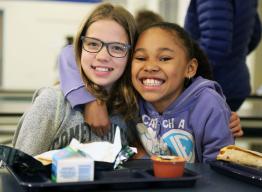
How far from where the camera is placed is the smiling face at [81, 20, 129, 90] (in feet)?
4.05

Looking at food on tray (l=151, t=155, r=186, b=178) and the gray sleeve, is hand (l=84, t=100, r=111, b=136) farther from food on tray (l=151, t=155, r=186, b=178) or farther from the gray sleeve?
food on tray (l=151, t=155, r=186, b=178)

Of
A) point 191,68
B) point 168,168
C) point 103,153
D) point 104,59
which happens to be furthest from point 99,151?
point 191,68

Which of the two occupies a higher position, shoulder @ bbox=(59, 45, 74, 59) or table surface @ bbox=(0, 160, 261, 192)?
shoulder @ bbox=(59, 45, 74, 59)

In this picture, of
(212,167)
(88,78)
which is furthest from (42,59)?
(212,167)

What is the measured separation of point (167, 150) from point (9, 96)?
3.10m

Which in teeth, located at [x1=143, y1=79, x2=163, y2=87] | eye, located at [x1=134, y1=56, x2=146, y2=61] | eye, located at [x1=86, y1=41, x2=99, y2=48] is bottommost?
teeth, located at [x1=143, y1=79, x2=163, y2=87]

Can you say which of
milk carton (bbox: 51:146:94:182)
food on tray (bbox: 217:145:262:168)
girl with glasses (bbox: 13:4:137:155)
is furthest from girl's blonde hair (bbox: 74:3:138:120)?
milk carton (bbox: 51:146:94:182)

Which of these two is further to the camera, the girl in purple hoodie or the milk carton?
the girl in purple hoodie

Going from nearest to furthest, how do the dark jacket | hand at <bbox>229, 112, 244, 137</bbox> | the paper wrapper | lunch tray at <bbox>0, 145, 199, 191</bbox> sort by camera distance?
lunch tray at <bbox>0, 145, 199, 191</bbox>, the paper wrapper, hand at <bbox>229, 112, 244, 137</bbox>, the dark jacket

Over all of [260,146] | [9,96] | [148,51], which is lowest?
[260,146]

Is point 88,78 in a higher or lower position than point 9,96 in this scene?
higher

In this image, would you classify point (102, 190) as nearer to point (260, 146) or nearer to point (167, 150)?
point (167, 150)

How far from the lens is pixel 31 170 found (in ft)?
2.54

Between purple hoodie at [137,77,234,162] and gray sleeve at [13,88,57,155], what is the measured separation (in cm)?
25
